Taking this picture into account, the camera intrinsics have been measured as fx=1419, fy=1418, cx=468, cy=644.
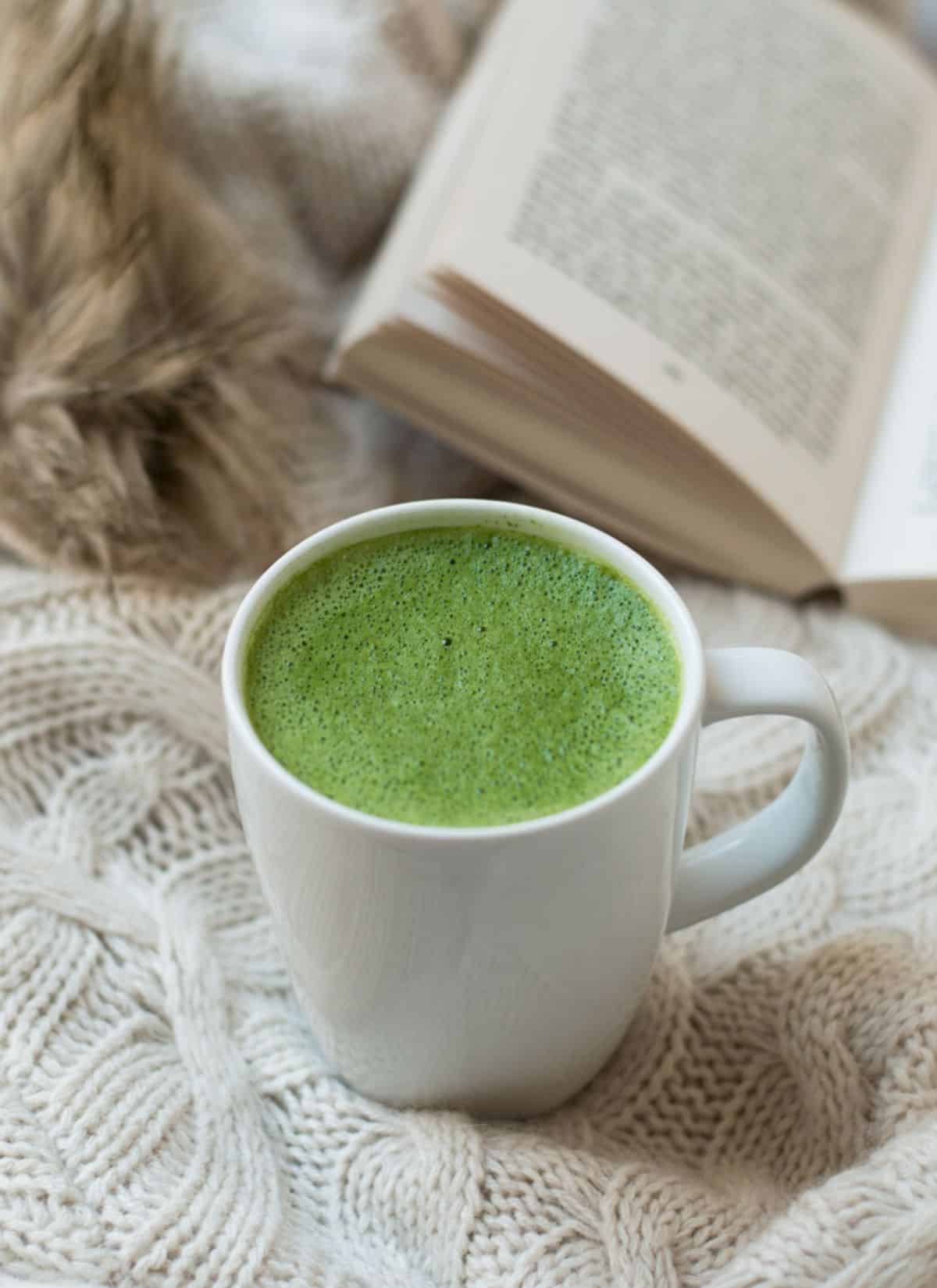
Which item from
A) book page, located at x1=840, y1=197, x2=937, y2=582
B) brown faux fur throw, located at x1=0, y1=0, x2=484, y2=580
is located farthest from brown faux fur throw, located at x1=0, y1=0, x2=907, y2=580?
book page, located at x1=840, y1=197, x2=937, y2=582

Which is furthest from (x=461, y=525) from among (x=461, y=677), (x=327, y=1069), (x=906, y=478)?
(x=906, y=478)

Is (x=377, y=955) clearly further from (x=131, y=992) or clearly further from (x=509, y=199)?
(x=509, y=199)

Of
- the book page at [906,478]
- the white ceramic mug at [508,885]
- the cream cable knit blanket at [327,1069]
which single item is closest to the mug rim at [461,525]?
the white ceramic mug at [508,885]

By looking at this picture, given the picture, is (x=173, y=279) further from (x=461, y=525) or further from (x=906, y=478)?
(x=906, y=478)

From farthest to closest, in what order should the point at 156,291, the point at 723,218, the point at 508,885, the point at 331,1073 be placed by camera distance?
the point at 723,218 → the point at 156,291 → the point at 331,1073 → the point at 508,885

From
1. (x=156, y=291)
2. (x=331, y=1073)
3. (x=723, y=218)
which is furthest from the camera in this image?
(x=723, y=218)

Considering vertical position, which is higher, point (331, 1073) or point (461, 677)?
point (461, 677)

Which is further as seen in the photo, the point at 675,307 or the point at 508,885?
the point at 675,307
